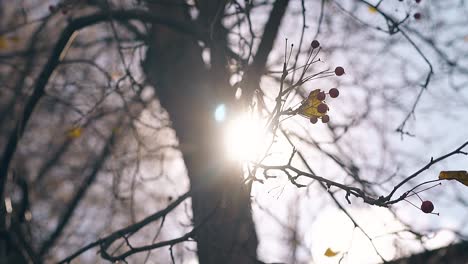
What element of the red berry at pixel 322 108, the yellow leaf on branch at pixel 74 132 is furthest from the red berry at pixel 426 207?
the yellow leaf on branch at pixel 74 132

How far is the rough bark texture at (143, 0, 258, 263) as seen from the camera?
111 inches

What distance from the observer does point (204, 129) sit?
3.62 metres

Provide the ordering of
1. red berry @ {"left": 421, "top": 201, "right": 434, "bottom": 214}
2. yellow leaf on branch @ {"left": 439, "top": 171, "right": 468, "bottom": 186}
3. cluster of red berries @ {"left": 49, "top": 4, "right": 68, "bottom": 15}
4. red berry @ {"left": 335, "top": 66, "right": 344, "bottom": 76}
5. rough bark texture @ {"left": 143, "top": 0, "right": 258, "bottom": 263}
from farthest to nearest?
cluster of red berries @ {"left": 49, "top": 4, "right": 68, "bottom": 15} < rough bark texture @ {"left": 143, "top": 0, "right": 258, "bottom": 263} < red berry @ {"left": 335, "top": 66, "right": 344, "bottom": 76} < red berry @ {"left": 421, "top": 201, "right": 434, "bottom": 214} < yellow leaf on branch @ {"left": 439, "top": 171, "right": 468, "bottom": 186}

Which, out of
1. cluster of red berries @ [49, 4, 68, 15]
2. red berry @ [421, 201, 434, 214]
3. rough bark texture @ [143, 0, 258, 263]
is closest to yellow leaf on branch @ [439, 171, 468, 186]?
red berry @ [421, 201, 434, 214]

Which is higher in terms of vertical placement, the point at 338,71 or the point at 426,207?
the point at 338,71

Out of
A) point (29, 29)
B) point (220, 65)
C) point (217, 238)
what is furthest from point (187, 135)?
point (29, 29)

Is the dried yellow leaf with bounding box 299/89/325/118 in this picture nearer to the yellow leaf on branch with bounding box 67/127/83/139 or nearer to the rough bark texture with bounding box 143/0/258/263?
the rough bark texture with bounding box 143/0/258/263

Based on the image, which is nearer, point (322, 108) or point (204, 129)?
point (322, 108)

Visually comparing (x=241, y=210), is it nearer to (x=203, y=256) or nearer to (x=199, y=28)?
(x=203, y=256)

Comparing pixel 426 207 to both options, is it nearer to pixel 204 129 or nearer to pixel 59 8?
pixel 204 129

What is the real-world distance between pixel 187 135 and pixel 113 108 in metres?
1.76

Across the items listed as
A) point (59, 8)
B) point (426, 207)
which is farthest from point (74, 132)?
point (426, 207)

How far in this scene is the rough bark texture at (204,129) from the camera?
2820mm

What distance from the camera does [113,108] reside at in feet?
17.0
